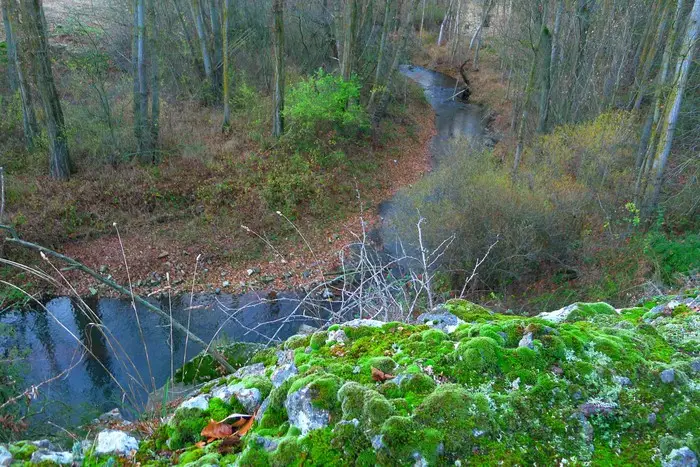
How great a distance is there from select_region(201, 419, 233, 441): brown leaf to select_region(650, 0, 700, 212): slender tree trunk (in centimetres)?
1125

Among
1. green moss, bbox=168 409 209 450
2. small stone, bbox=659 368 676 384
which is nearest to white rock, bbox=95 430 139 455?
green moss, bbox=168 409 209 450

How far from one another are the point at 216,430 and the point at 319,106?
619 inches

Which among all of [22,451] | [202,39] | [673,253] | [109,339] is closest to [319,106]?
[202,39]

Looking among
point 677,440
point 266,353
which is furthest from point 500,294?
point 677,440

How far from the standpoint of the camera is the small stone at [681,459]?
2123mm

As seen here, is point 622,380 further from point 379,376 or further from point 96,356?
point 96,356

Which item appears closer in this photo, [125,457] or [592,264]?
[125,457]

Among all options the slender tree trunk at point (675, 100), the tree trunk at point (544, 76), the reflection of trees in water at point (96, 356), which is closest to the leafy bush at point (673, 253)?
the slender tree trunk at point (675, 100)

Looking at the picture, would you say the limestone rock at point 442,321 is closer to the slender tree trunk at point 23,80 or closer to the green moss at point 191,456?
the green moss at point 191,456

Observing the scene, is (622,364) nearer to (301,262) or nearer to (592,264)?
(592,264)

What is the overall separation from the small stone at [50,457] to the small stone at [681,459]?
2972mm

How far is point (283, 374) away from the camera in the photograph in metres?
2.89

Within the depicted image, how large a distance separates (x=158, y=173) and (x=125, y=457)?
14.1 m

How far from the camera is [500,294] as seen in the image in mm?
10711
